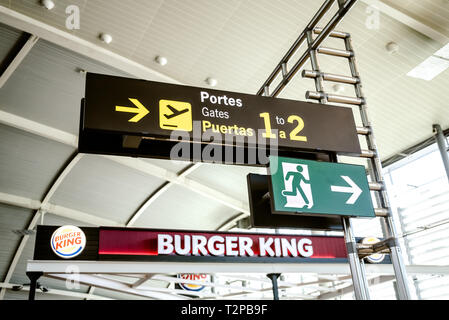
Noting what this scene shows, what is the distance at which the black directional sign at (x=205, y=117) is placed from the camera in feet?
10.2

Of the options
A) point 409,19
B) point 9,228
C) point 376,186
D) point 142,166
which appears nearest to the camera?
point 376,186

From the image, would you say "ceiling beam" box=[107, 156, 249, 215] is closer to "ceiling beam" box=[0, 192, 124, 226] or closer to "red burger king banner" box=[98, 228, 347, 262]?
"ceiling beam" box=[0, 192, 124, 226]

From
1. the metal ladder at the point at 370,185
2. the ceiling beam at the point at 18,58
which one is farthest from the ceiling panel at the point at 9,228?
the metal ladder at the point at 370,185

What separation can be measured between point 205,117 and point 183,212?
16.7 metres

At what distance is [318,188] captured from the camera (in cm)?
309

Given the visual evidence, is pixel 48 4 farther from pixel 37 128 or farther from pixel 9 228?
pixel 9 228

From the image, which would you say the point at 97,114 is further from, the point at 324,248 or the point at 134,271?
the point at 324,248

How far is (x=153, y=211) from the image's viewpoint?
19.3 metres

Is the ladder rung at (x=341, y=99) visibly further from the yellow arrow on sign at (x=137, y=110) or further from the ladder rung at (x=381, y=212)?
the yellow arrow on sign at (x=137, y=110)

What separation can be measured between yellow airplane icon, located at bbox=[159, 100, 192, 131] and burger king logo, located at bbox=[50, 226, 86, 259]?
6077 millimetres

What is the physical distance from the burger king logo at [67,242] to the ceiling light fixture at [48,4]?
4.77 meters

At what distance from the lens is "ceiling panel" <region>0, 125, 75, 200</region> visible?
47.6 feet

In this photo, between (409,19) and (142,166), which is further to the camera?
(142,166)

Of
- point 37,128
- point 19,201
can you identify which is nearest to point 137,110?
point 37,128
